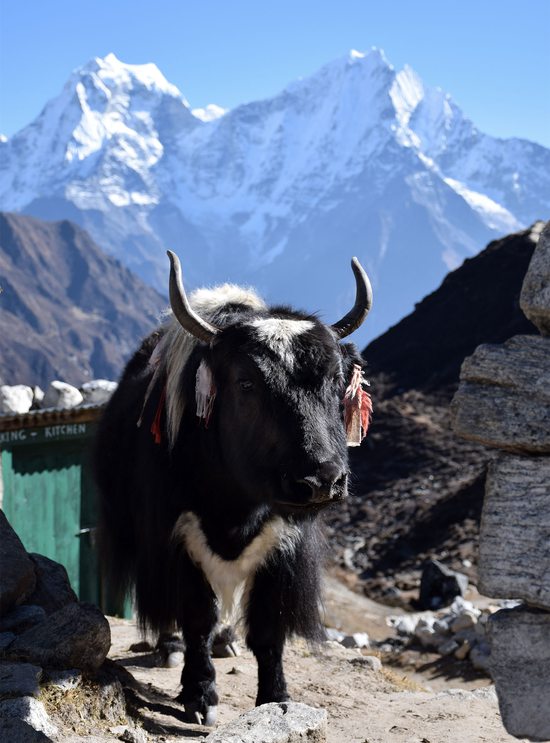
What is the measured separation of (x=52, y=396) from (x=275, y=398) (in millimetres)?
4303

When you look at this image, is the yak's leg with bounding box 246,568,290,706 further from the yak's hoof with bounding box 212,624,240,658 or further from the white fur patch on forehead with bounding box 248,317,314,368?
the yak's hoof with bounding box 212,624,240,658

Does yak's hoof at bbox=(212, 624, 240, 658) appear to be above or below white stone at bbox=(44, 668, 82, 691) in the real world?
below

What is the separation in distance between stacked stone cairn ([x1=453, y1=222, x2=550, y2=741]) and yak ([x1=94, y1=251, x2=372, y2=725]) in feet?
2.59

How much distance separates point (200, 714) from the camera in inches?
179

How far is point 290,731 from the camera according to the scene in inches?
144

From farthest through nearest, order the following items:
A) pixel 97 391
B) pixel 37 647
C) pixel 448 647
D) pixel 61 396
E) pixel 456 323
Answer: pixel 456 323 → pixel 448 647 → pixel 97 391 → pixel 61 396 → pixel 37 647

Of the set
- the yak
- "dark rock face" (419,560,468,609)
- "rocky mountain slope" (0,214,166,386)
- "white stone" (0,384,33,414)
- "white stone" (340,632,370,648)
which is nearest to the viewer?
the yak

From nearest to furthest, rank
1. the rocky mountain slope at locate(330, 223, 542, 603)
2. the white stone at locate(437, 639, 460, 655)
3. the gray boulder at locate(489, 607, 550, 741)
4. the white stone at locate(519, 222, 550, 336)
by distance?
1. the gray boulder at locate(489, 607, 550, 741)
2. the white stone at locate(519, 222, 550, 336)
3. the white stone at locate(437, 639, 460, 655)
4. the rocky mountain slope at locate(330, 223, 542, 603)

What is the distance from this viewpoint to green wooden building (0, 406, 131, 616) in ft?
23.5

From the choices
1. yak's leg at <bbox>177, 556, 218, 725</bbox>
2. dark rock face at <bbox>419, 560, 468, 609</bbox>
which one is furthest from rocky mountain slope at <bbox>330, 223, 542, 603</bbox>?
yak's leg at <bbox>177, 556, 218, 725</bbox>

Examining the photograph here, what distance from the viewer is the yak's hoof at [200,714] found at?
178 inches

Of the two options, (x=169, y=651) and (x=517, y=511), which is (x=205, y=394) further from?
(x=169, y=651)

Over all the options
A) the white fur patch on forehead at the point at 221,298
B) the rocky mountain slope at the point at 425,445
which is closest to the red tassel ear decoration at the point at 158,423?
the white fur patch on forehead at the point at 221,298

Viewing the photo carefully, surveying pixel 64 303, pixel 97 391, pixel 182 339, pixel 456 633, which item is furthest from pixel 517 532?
pixel 64 303
